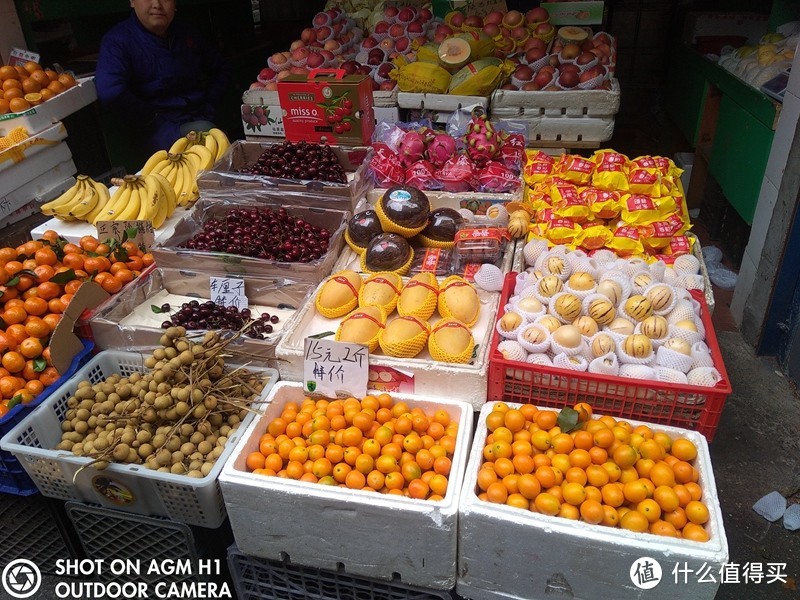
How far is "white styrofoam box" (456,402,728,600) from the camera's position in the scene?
1.54 metres

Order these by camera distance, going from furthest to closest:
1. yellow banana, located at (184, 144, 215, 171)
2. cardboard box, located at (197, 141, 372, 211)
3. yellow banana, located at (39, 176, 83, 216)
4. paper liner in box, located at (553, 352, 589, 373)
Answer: yellow banana, located at (184, 144, 215, 171)
yellow banana, located at (39, 176, 83, 216)
cardboard box, located at (197, 141, 372, 211)
paper liner in box, located at (553, 352, 589, 373)

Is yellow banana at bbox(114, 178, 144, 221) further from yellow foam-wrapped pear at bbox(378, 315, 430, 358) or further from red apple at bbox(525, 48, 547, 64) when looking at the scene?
red apple at bbox(525, 48, 547, 64)

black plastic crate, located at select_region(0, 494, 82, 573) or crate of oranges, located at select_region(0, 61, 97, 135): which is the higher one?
crate of oranges, located at select_region(0, 61, 97, 135)

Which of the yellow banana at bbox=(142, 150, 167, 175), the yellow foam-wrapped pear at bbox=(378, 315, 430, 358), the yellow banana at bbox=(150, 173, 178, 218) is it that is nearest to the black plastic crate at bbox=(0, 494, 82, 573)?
the yellow foam-wrapped pear at bbox=(378, 315, 430, 358)

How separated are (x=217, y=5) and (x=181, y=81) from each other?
3.42 metres

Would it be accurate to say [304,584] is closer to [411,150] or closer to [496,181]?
[496,181]

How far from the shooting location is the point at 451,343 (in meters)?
2.16

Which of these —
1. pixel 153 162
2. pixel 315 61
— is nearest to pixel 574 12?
pixel 315 61

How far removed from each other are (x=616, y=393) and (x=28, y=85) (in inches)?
171

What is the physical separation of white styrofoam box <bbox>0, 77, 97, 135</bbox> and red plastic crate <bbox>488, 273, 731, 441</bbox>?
3.65 m

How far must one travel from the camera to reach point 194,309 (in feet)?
8.18

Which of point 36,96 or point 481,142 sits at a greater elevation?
point 36,96

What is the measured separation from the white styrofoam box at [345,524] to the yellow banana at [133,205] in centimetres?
174

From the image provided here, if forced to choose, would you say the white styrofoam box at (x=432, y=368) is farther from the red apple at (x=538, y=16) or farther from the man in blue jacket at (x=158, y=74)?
the red apple at (x=538, y=16)
